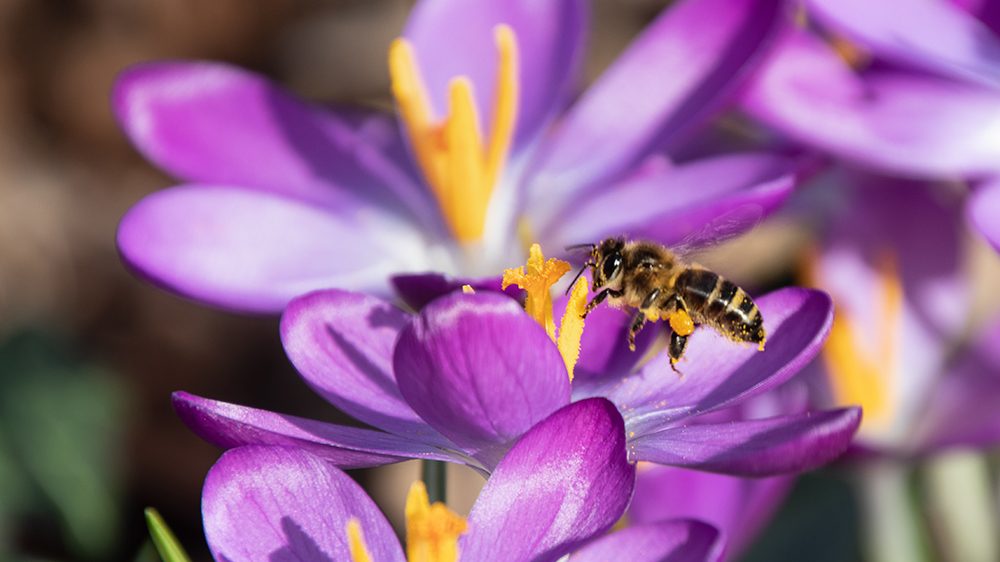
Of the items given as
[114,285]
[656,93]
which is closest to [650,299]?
[656,93]

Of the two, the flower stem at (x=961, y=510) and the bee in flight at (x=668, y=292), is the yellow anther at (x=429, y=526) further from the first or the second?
the flower stem at (x=961, y=510)

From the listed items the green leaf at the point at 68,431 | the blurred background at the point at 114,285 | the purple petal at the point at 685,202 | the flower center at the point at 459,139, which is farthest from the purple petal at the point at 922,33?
the green leaf at the point at 68,431

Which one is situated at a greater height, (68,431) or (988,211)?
(988,211)

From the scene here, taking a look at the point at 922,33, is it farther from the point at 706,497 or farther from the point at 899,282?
the point at 706,497

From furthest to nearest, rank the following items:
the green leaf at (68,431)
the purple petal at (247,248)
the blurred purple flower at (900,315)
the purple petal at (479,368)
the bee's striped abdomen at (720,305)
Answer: the green leaf at (68,431) → the blurred purple flower at (900,315) → the purple petal at (247,248) → the bee's striped abdomen at (720,305) → the purple petal at (479,368)

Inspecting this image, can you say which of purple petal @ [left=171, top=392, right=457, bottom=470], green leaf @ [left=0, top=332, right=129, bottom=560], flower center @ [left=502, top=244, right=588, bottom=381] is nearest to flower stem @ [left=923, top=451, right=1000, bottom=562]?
flower center @ [left=502, top=244, right=588, bottom=381]

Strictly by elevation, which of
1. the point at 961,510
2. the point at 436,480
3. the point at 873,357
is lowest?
the point at 961,510
